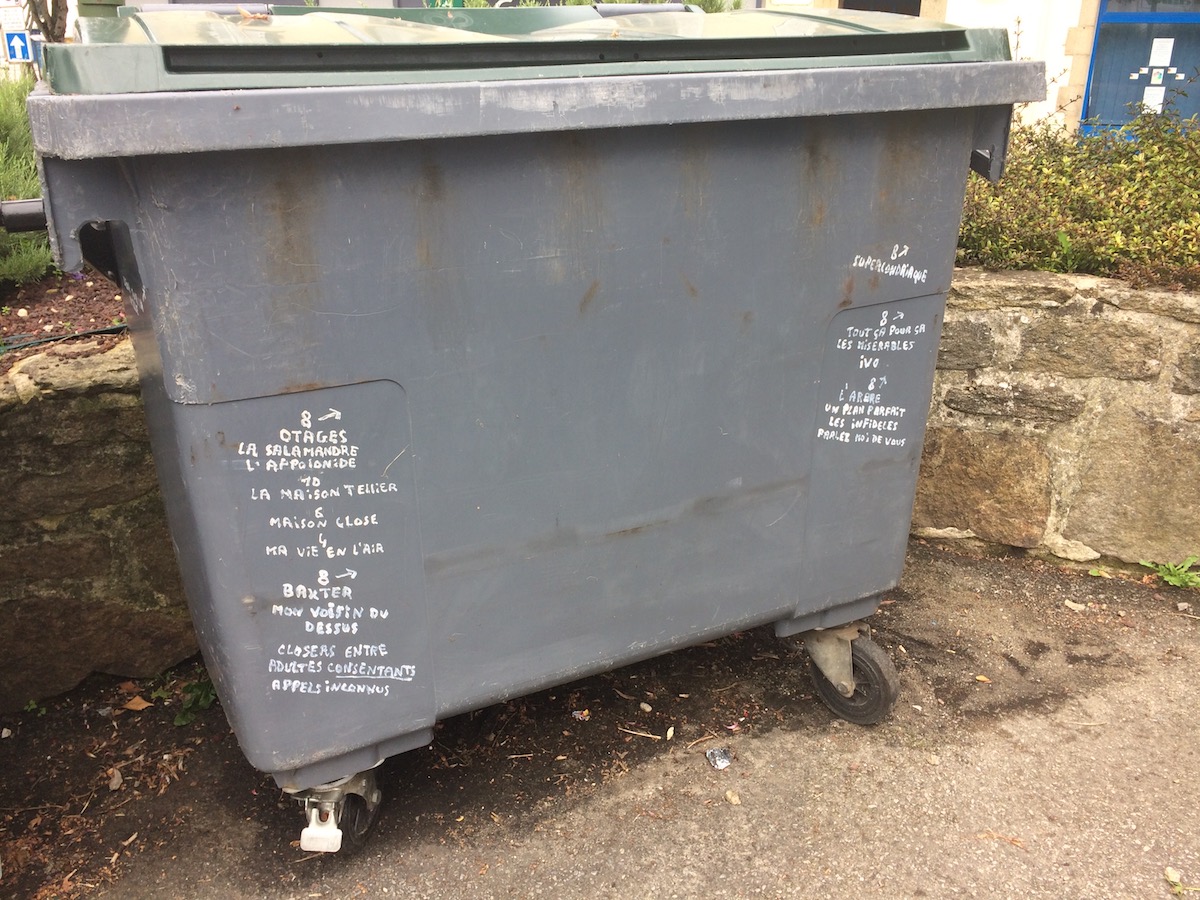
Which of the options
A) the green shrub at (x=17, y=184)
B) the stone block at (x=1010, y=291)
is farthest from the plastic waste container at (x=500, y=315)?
the green shrub at (x=17, y=184)

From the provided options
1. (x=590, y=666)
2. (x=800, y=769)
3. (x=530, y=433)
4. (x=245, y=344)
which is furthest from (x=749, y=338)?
(x=800, y=769)

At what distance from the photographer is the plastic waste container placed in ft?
5.39

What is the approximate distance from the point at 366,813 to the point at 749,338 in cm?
144

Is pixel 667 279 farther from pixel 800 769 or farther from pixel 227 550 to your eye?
pixel 800 769

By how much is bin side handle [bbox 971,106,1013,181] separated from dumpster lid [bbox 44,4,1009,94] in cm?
15

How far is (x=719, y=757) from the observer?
2.68 meters

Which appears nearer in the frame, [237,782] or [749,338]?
[749,338]

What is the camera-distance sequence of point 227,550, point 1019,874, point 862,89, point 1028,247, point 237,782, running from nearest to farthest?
point 227,550 → point 862,89 → point 1019,874 → point 237,782 → point 1028,247

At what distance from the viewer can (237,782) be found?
263 cm

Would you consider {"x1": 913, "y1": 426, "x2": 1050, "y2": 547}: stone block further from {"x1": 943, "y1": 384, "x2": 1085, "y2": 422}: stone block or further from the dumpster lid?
the dumpster lid

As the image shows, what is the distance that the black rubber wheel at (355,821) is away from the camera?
90.7 inches

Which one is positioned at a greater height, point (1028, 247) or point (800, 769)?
point (1028, 247)

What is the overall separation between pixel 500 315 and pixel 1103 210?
9.73 feet

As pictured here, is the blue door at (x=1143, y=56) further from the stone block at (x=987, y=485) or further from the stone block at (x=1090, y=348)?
the stone block at (x=987, y=485)
